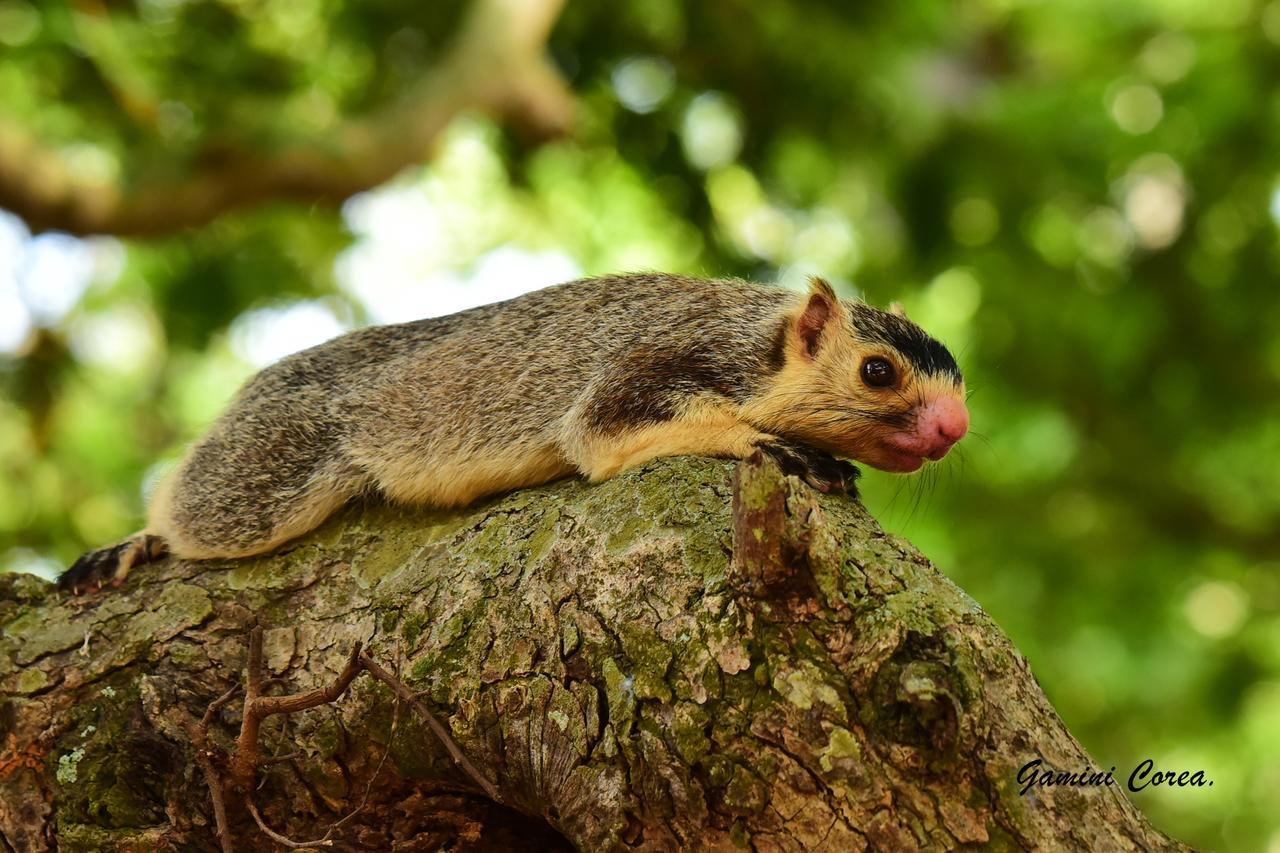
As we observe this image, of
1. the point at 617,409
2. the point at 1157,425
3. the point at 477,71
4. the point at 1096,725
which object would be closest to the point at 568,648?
the point at 617,409

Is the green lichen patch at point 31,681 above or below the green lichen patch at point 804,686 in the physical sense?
below

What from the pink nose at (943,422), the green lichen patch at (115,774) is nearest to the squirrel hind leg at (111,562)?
the green lichen patch at (115,774)

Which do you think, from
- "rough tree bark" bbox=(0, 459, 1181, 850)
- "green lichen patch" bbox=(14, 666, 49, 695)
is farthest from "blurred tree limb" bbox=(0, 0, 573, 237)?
"green lichen patch" bbox=(14, 666, 49, 695)

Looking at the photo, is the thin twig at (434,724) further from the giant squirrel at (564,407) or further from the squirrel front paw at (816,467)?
the squirrel front paw at (816,467)

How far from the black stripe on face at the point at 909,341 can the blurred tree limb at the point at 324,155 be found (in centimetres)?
510

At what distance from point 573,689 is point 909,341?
230 centimetres

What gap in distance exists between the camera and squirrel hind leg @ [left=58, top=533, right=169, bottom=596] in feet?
17.1

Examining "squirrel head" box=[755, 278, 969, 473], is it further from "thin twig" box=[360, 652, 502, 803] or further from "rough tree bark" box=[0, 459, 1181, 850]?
"thin twig" box=[360, 652, 502, 803]

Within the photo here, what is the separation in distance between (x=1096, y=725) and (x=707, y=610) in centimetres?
1108

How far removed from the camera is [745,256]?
1155cm

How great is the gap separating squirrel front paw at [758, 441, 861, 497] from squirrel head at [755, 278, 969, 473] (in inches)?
12.4

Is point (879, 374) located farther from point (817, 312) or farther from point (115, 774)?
point (115, 774)

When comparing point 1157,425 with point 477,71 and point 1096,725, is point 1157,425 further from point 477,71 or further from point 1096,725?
point 477,71

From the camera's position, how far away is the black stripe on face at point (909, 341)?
5145mm
